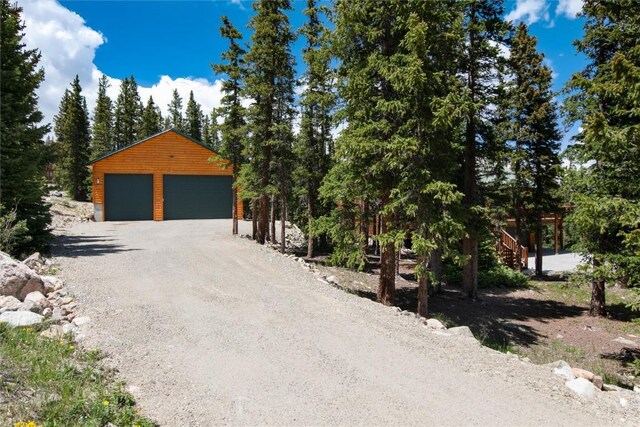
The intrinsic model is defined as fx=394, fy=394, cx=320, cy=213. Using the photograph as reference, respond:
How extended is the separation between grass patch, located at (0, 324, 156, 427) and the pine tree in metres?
49.3

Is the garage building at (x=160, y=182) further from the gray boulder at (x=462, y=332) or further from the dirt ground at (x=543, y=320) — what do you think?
the gray boulder at (x=462, y=332)

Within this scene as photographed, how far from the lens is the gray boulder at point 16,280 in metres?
6.93

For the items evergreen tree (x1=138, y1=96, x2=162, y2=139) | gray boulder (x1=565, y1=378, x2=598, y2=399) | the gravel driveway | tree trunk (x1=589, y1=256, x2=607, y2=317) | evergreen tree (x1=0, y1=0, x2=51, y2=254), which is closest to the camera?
the gravel driveway

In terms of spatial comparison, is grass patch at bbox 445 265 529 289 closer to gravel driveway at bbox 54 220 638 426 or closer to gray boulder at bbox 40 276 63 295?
gravel driveway at bbox 54 220 638 426

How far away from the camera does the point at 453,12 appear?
34.8 feet

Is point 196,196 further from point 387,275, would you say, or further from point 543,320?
point 543,320

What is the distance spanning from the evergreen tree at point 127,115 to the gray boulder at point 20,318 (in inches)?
1940

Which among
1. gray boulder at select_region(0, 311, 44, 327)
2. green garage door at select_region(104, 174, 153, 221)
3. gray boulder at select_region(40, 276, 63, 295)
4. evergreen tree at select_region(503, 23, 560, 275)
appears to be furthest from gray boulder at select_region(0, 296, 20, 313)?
green garage door at select_region(104, 174, 153, 221)

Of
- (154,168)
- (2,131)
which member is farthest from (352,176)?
(154,168)

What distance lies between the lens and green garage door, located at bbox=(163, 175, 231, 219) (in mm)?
26562

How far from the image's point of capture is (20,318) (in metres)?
5.87

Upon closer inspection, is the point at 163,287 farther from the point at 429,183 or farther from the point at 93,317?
the point at 429,183

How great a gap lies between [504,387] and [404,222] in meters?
5.80

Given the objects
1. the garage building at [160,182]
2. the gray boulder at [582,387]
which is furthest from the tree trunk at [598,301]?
→ the garage building at [160,182]
